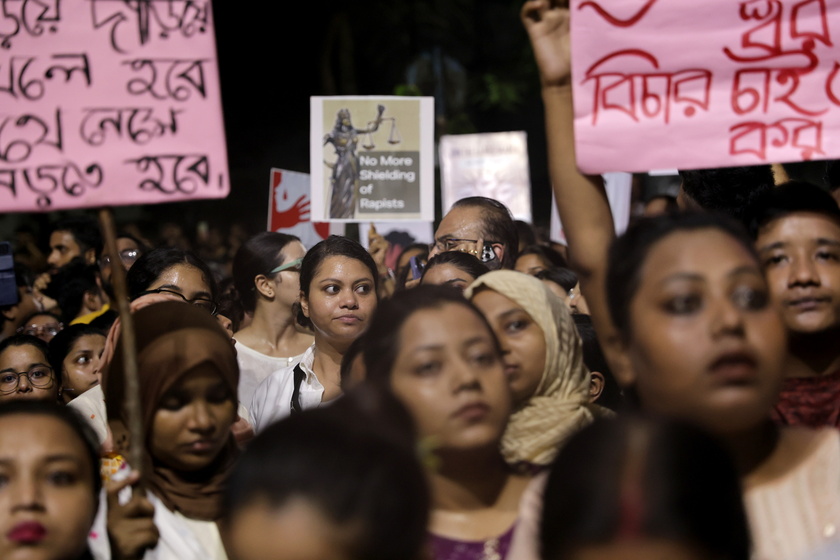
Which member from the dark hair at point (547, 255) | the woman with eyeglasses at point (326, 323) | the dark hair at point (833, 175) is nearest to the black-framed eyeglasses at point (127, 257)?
the woman with eyeglasses at point (326, 323)

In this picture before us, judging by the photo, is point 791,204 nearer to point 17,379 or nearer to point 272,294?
point 272,294

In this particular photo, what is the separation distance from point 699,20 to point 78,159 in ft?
5.77

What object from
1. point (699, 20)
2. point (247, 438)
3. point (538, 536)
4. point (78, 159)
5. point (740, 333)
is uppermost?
point (699, 20)

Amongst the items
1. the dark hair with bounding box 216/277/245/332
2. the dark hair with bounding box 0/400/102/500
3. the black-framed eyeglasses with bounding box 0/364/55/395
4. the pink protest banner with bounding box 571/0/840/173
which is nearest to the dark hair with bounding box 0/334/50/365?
the black-framed eyeglasses with bounding box 0/364/55/395

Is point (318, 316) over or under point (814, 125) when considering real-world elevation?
under

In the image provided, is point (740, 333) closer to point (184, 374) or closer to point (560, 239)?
point (184, 374)

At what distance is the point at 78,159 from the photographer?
289 cm

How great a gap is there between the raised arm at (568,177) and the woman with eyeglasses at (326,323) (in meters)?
1.84

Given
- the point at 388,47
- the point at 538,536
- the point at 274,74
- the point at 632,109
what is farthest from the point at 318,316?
the point at 274,74

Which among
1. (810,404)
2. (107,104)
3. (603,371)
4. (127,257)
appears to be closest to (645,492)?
(810,404)

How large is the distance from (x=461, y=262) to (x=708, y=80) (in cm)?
172

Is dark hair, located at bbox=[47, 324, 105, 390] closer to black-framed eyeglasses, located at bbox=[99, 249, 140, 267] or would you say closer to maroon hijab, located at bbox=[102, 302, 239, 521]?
black-framed eyeglasses, located at bbox=[99, 249, 140, 267]

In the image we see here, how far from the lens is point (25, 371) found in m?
4.93

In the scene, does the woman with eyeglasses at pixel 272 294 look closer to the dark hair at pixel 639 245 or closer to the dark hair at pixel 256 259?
the dark hair at pixel 256 259
